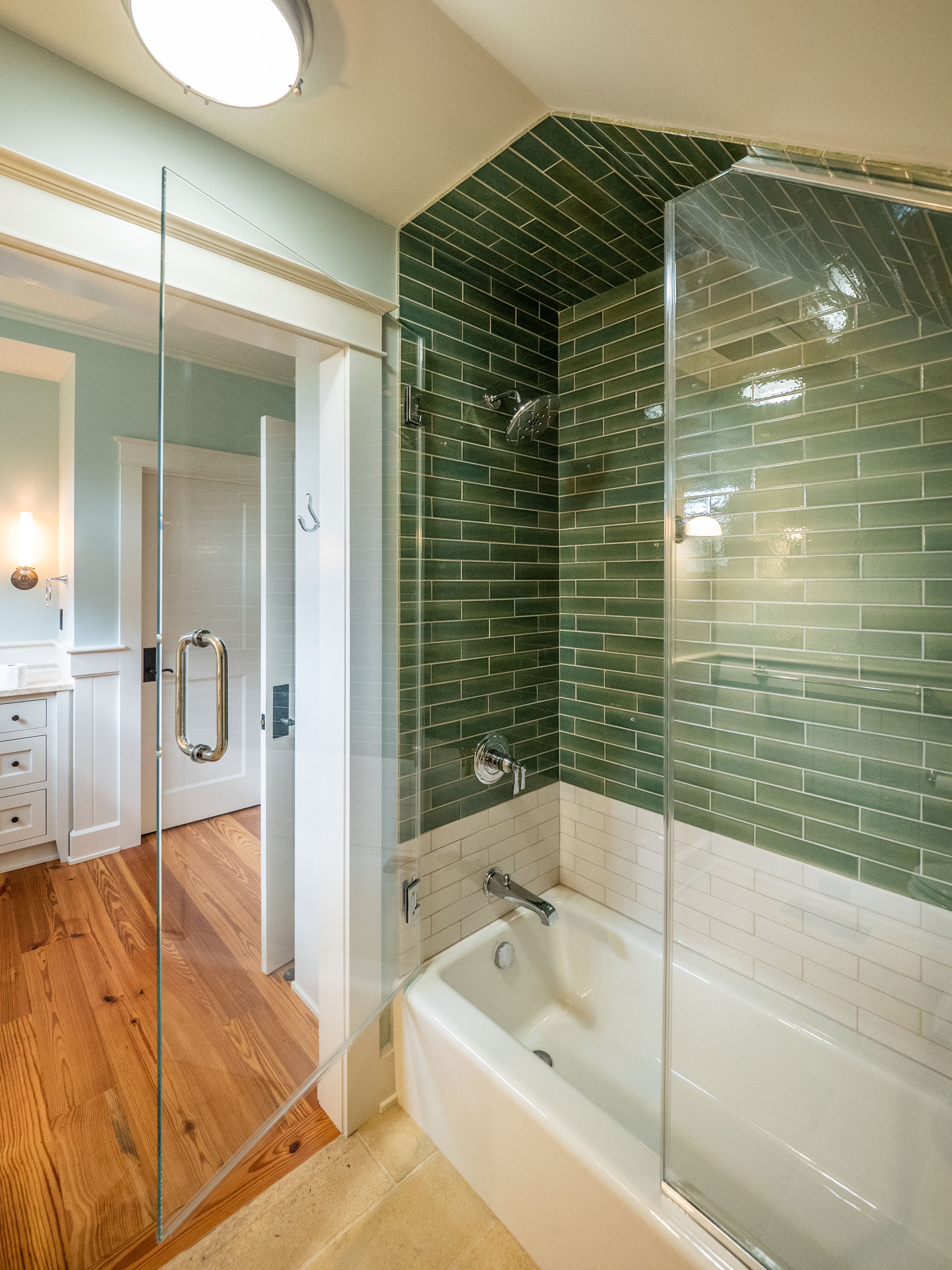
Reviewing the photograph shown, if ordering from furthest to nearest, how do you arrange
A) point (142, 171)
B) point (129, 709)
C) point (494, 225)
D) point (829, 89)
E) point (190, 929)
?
point (129, 709)
point (494, 225)
point (142, 171)
point (190, 929)
point (829, 89)

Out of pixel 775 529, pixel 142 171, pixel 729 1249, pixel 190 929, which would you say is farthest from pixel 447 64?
pixel 729 1249

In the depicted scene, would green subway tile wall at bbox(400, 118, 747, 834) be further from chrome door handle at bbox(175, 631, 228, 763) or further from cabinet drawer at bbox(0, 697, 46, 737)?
cabinet drawer at bbox(0, 697, 46, 737)

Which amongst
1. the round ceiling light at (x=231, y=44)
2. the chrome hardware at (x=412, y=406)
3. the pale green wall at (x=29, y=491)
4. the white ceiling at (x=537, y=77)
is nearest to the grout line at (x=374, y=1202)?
the chrome hardware at (x=412, y=406)

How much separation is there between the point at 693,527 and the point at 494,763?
1.05 m

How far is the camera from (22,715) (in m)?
2.85

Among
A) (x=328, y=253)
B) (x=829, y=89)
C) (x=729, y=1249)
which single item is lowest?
(x=729, y=1249)

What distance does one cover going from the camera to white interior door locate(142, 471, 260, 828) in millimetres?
948

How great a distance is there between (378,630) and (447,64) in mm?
1196

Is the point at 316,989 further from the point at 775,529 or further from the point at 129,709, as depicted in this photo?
the point at 129,709

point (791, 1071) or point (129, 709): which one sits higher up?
point (129, 709)

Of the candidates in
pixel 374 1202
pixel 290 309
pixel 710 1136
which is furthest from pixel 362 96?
pixel 374 1202

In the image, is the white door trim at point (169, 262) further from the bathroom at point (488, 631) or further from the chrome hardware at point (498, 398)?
the chrome hardware at point (498, 398)

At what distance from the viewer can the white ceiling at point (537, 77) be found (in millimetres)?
598

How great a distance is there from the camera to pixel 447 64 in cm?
104
